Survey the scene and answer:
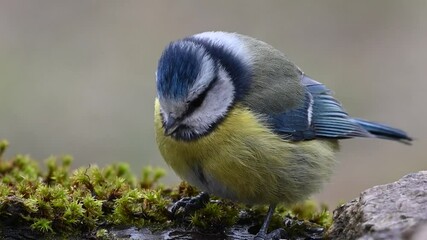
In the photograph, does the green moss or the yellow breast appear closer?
the green moss

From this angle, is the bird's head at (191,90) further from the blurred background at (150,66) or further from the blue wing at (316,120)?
the blurred background at (150,66)

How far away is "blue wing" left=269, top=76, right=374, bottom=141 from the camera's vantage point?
3.39 m

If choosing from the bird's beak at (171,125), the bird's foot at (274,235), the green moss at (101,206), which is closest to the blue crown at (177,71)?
the bird's beak at (171,125)

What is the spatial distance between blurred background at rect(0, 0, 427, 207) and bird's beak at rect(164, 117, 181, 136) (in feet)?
9.57

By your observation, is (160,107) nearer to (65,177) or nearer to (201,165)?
(201,165)

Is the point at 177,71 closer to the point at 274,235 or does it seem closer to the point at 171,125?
the point at 171,125

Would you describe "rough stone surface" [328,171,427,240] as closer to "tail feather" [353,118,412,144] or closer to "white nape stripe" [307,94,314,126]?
"white nape stripe" [307,94,314,126]

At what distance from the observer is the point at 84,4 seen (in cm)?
851

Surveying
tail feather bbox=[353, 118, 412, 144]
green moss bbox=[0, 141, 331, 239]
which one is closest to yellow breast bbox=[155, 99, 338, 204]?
green moss bbox=[0, 141, 331, 239]

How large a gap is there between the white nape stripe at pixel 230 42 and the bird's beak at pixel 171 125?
0.43 metres

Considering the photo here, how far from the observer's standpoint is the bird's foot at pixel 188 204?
3.20 meters

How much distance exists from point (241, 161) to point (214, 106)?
0.27 metres

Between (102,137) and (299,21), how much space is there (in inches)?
123

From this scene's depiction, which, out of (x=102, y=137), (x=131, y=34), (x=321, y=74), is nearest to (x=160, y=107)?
(x=102, y=137)
